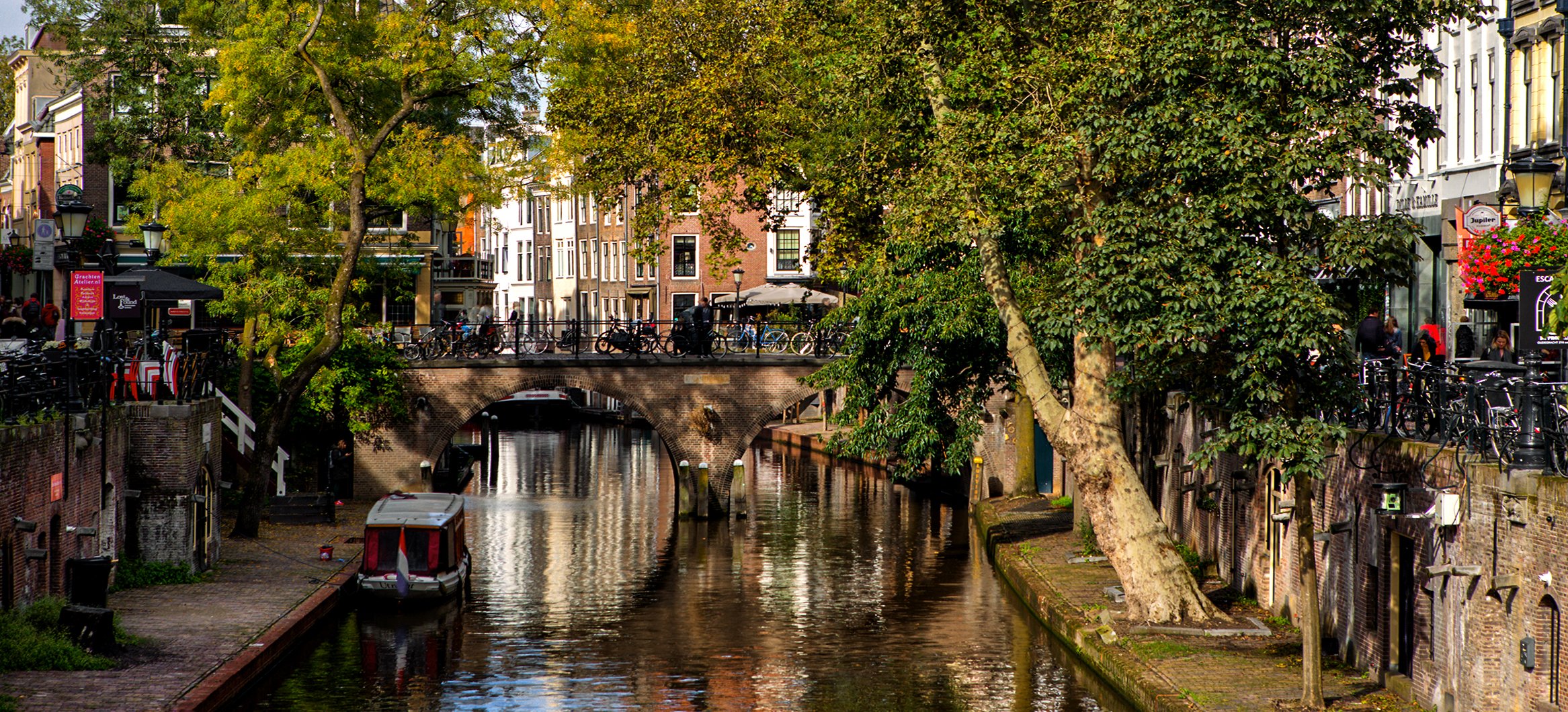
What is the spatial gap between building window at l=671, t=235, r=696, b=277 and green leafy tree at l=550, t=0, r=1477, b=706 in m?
40.0

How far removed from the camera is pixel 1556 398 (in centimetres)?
1540

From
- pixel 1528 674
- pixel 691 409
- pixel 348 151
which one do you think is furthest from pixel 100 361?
pixel 691 409

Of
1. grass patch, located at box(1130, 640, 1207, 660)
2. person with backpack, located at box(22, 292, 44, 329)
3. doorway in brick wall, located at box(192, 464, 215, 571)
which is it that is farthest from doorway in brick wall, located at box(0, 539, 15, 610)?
grass patch, located at box(1130, 640, 1207, 660)

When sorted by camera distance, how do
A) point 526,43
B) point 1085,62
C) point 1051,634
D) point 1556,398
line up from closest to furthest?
point 1556,398 → point 1085,62 → point 1051,634 → point 526,43

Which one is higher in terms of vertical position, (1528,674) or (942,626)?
(1528,674)

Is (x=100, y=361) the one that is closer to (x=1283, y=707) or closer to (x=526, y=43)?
(x=526, y=43)

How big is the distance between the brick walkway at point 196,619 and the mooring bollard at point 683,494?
10.8 metres

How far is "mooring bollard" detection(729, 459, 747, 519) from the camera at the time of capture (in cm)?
4741

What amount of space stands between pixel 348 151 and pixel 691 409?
654 inches

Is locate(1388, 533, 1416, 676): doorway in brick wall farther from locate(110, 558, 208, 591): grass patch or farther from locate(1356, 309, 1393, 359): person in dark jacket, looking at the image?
locate(110, 558, 208, 591): grass patch

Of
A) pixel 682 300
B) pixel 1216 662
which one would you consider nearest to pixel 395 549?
pixel 1216 662

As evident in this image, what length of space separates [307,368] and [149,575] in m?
7.43

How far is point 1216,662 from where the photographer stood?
2208 cm

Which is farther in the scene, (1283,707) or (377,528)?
(377,528)
